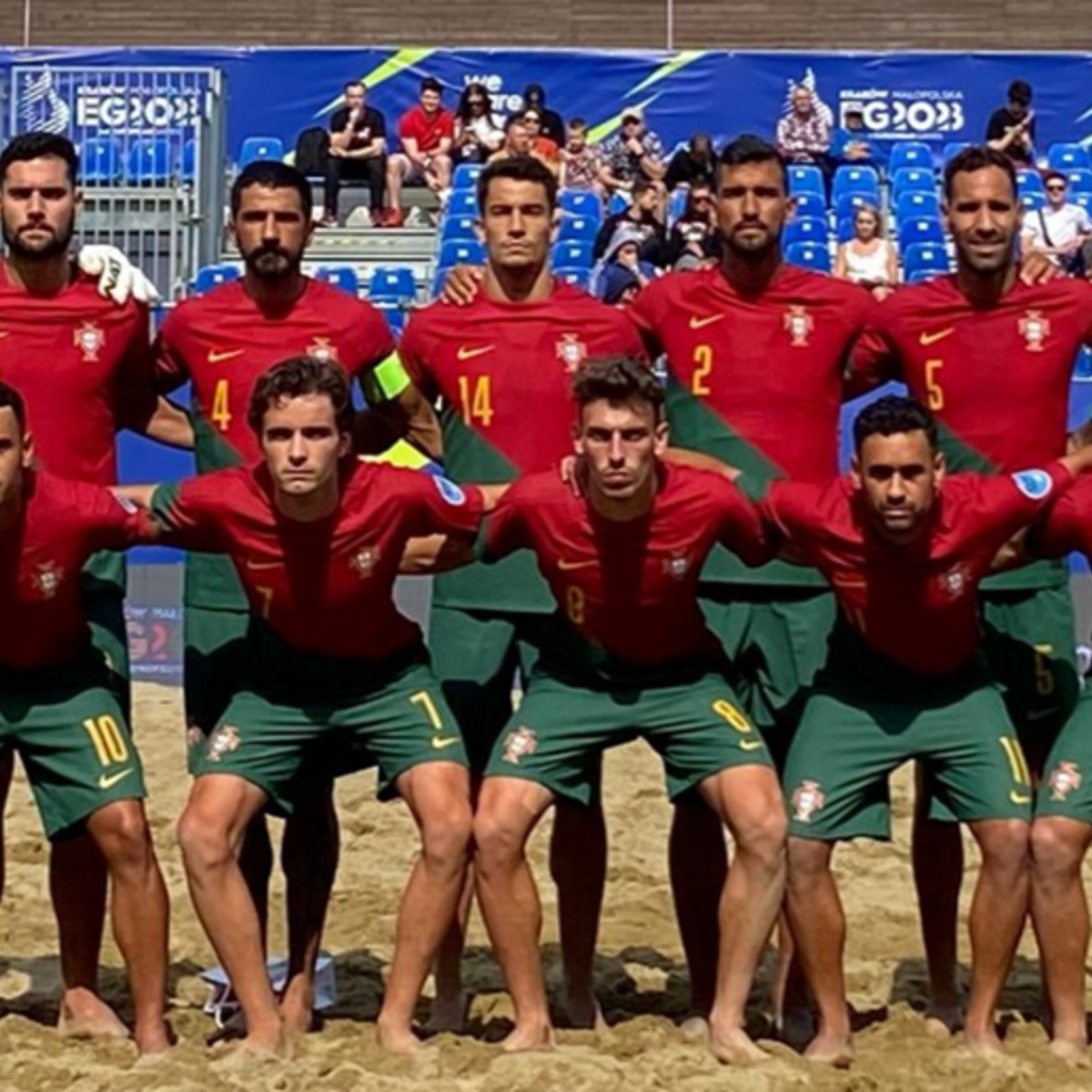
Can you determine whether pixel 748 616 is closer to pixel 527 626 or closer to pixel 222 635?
pixel 527 626

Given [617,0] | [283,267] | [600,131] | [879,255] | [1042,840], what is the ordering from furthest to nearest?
1. [617,0]
2. [600,131]
3. [879,255]
4. [283,267]
5. [1042,840]

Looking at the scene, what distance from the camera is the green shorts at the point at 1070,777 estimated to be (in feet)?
19.4

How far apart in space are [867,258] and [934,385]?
11.1 meters

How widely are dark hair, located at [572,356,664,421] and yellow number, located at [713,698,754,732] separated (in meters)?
0.78

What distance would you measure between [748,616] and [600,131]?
15.3 m

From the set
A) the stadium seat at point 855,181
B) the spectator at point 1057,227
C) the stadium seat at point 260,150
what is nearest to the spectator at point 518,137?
the stadium seat at point 260,150

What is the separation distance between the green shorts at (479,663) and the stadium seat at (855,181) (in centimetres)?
1415

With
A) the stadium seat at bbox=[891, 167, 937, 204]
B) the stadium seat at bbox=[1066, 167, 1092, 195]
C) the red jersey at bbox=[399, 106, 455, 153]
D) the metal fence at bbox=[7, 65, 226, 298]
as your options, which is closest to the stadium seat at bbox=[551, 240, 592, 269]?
the red jersey at bbox=[399, 106, 455, 153]

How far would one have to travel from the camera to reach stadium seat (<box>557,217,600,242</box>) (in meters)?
19.0

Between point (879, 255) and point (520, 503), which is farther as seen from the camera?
point (879, 255)

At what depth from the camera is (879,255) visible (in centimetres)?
1731

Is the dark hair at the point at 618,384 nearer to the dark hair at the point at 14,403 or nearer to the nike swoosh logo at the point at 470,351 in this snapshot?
the nike swoosh logo at the point at 470,351

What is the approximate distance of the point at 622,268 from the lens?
54.6 feet

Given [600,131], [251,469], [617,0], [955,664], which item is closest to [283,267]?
[251,469]
